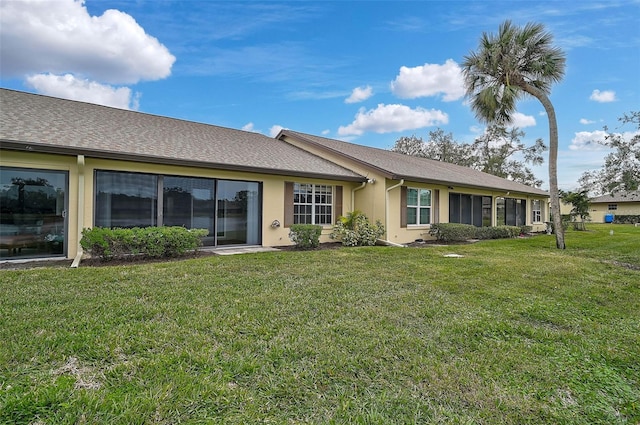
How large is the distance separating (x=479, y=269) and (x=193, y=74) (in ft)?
45.5

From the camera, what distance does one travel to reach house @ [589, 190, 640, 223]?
39125 millimetres

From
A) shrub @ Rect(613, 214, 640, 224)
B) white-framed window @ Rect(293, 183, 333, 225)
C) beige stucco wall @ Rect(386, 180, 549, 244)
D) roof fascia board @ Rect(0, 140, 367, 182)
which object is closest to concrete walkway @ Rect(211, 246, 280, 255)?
white-framed window @ Rect(293, 183, 333, 225)

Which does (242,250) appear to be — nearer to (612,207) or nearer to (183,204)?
(183,204)

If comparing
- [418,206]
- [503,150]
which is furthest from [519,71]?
[503,150]

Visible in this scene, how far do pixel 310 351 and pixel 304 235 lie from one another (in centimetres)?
702

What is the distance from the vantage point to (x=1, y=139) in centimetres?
642

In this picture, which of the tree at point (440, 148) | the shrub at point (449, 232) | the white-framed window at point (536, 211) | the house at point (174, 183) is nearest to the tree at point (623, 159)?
the house at point (174, 183)

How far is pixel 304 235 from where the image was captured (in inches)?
393

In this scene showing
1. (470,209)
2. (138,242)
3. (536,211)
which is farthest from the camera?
(536,211)

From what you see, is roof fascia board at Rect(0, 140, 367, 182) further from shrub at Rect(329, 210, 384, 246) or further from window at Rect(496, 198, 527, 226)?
window at Rect(496, 198, 527, 226)

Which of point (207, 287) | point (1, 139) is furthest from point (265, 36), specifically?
point (207, 287)

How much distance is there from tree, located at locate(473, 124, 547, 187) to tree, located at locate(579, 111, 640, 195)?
962 inches

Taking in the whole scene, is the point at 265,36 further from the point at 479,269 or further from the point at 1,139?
the point at 479,269

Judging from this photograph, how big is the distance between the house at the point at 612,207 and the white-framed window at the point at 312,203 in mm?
41941
